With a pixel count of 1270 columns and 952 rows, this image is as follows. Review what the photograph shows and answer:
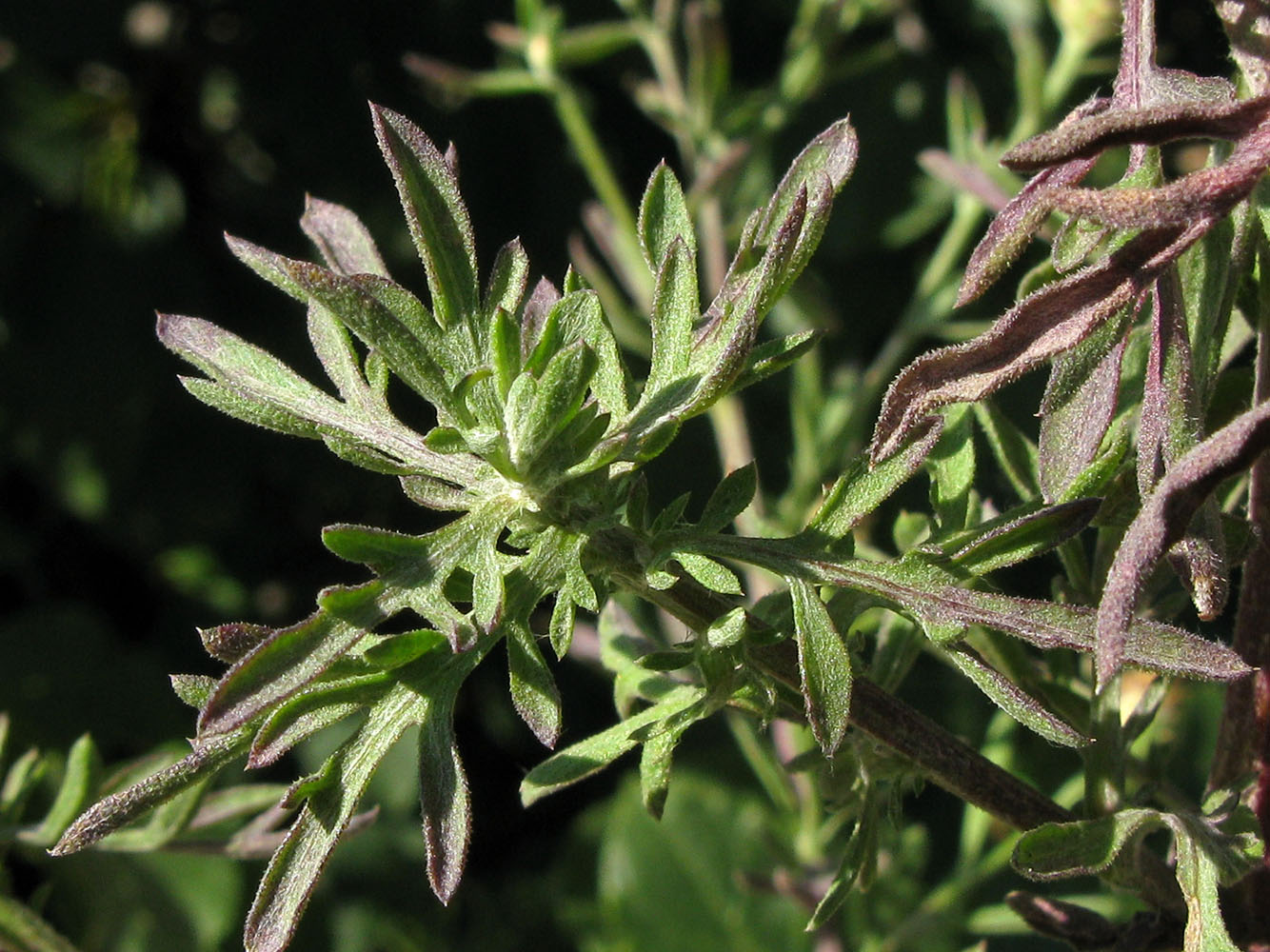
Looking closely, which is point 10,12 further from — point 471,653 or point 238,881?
point 471,653

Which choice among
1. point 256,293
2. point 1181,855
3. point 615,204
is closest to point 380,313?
point 1181,855

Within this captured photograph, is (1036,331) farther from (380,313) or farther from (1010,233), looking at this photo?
(380,313)

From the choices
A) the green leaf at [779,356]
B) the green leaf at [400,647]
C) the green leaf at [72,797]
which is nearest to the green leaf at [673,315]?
the green leaf at [779,356]

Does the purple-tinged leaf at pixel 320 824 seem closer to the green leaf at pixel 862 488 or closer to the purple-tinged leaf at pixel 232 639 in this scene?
the purple-tinged leaf at pixel 232 639

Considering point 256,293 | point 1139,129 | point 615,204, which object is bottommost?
point 256,293

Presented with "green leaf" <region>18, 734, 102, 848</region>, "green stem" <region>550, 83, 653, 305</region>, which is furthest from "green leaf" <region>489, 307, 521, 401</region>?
"green stem" <region>550, 83, 653, 305</region>

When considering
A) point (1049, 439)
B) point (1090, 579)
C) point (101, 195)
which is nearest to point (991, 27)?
point (101, 195)

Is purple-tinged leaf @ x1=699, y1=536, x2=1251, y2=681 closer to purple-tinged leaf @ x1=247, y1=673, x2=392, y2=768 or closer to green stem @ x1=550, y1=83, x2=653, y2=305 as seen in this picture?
Result: purple-tinged leaf @ x1=247, y1=673, x2=392, y2=768
